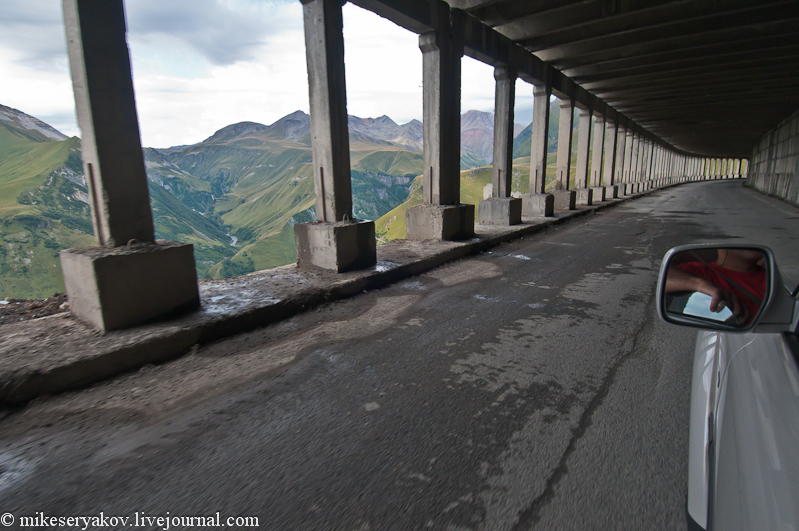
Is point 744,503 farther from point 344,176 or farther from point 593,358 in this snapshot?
point 344,176

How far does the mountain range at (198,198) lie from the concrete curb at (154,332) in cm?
67

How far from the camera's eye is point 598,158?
18.5 meters

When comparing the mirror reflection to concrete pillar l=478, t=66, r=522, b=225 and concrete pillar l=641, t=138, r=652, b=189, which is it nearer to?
concrete pillar l=478, t=66, r=522, b=225

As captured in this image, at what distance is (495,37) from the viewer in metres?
8.33

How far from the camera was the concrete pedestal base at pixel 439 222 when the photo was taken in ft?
22.6

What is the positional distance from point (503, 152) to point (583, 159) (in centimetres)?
888

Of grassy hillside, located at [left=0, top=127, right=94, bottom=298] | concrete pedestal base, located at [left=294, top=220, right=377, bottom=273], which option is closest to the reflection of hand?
concrete pedestal base, located at [left=294, top=220, right=377, bottom=273]

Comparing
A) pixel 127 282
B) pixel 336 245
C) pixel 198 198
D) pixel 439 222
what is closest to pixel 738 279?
pixel 127 282

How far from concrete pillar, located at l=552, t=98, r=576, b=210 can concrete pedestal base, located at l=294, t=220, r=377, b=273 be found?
10537 mm

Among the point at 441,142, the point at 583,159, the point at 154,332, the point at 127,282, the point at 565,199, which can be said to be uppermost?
the point at 583,159

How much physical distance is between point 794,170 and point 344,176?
2254cm

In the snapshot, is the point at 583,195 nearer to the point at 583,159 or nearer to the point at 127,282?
the point at 583,159

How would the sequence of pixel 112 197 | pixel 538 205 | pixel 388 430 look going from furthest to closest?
pixel 538 205 < pixel 112 197 < pixel 388 430

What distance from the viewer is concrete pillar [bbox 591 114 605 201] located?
1802cm
